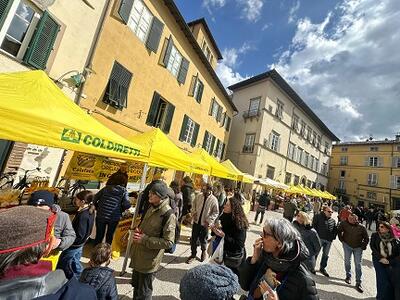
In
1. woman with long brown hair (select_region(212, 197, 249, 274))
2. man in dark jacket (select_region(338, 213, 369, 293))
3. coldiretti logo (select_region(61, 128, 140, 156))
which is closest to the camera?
coldiretti logo (select_region(61, 128, 140, 156))

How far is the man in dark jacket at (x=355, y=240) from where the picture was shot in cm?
605

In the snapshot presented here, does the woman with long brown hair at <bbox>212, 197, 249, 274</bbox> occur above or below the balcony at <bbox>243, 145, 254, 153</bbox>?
below

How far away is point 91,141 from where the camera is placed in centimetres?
366

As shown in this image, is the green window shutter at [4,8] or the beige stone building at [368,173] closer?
the green window shutter at [4,8]

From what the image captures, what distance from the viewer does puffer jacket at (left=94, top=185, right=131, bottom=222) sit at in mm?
4702

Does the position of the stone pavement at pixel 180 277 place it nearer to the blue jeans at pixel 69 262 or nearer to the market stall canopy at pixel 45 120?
the blue jeans at pixel 69 262

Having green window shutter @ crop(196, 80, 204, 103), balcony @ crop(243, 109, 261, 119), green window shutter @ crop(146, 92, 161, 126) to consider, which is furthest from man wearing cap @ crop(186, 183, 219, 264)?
balcony @ crop(243, 109, 261, 119)

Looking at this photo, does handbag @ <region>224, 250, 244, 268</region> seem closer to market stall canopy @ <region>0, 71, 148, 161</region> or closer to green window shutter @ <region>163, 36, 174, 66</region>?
market stall canopy @ <region>0, 71, 148, 161</region>

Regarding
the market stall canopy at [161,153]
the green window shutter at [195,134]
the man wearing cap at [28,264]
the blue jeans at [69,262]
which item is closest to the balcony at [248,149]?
the green window shutter at [195,134]

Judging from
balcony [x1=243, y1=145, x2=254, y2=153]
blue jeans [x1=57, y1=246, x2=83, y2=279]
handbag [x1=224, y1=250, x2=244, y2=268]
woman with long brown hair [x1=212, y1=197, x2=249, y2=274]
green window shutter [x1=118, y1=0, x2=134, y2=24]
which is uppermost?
green window shutter [x1=118, y1=0, x2=134, y2=24]

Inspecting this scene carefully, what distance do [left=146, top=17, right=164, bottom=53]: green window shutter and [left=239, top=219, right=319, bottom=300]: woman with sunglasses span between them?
11.7 meters

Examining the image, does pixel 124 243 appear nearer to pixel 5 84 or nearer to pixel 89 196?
pixel 89 196

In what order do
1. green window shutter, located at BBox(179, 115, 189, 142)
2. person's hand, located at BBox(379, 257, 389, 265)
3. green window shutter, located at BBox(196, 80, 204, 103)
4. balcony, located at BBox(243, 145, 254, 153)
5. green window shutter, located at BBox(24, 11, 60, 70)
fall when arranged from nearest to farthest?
1. person's hand, located at BBox(379, 257, 389, 265)
2. green window shutter, located at BBox(24, 11, 60, 70)
3. green window shutter, located at BBox(179, 115, 189, 142)
4. green window shutter, located at BBox(196, 80, 204, 103)
5. balcony, located at BBox(243, 145, 254, 153)

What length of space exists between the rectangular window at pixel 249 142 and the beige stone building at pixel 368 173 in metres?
30.0
